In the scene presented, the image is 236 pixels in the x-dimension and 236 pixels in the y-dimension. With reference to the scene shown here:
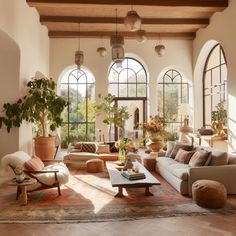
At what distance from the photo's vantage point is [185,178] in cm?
504

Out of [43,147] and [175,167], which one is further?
[43,147]

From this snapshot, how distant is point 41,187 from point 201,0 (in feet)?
19.6

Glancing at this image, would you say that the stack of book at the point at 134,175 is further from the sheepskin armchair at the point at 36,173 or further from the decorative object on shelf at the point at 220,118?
the decorative object on shelf at the point at 220,118

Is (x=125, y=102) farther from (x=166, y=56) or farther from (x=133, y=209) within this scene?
(x=133, y=209)

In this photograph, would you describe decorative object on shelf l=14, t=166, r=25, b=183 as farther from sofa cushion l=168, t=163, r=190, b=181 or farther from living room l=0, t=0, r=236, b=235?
sofa cushion l=168, t=163, r=190, b=181

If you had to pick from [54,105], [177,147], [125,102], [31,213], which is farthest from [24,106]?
[125,102]

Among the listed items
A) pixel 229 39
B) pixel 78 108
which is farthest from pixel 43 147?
pixel 229 39

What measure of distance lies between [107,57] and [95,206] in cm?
714

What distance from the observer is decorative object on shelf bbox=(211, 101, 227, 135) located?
8000 millimetres

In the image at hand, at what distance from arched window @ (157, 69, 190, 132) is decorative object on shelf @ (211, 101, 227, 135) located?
7.24 ft

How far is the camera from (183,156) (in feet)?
20.3

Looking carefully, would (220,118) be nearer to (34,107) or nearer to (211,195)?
(211,195)

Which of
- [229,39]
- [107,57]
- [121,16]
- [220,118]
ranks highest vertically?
[121,16]

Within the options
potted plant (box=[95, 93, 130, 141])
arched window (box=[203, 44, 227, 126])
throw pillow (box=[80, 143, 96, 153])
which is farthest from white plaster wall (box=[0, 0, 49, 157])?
arched window (box=[203, 44, 227, 126])
